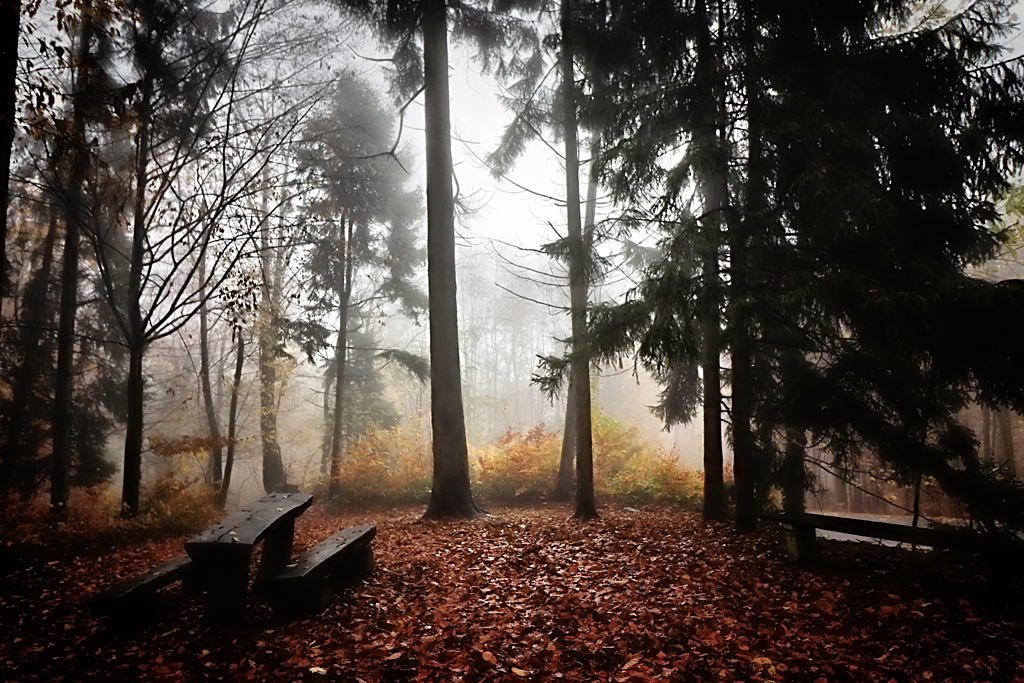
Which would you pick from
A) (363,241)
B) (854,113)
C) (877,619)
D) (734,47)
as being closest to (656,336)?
(877,619)

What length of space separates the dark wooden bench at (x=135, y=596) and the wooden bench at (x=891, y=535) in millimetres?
5566

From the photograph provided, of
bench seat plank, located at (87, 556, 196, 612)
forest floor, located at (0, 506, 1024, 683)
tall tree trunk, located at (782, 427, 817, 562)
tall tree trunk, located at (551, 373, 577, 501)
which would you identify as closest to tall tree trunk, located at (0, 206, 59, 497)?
forest floor, located at (0, 506, 1024, 683)

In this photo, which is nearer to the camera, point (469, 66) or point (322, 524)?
point (322, 524)

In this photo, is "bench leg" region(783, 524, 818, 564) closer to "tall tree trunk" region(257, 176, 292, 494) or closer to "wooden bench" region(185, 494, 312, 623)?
"wooden bench" region(185, 494, 312, 623)

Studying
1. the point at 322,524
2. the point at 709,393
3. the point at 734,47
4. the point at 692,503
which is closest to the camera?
the point at 734,47

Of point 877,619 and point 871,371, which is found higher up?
point 871,371

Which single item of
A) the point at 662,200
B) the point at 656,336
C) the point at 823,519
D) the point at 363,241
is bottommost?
the point at 823,519

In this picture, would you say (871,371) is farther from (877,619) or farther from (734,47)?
(734,47)

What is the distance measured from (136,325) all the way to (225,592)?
510cm

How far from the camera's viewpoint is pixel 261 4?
7.36 meters

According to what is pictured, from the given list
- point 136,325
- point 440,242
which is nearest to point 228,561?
point 136,325

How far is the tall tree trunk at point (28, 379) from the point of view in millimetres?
10859

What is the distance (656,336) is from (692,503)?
21.6 feet

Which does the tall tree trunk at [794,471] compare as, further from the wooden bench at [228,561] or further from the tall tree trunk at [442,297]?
the wooden bench at [228,561]
